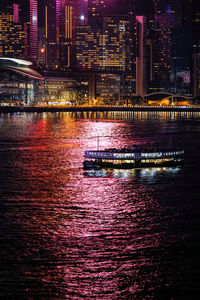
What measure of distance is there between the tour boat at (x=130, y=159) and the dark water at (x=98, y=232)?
113 centimetres

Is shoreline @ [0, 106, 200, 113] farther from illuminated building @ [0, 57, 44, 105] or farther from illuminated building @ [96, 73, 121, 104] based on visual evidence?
illuminated building @ [96, 73, 121, 104]

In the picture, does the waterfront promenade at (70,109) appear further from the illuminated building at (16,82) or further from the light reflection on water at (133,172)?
the light reflection on water at (133,172)

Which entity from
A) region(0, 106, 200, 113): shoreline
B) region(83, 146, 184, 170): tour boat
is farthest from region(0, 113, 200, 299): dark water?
region(0, 106, 200, 113): shoreline

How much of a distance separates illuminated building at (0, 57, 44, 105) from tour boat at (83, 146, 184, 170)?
114 metres

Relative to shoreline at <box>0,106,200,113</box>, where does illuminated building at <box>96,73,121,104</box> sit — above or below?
above

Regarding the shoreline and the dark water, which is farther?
the shoreline

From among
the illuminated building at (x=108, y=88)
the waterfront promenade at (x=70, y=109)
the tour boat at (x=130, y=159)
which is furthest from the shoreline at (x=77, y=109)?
the tour boat at (x=130, y=159)

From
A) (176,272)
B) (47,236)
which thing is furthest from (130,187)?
(176,272)

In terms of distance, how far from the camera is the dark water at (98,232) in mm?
17516

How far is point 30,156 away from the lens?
147ft

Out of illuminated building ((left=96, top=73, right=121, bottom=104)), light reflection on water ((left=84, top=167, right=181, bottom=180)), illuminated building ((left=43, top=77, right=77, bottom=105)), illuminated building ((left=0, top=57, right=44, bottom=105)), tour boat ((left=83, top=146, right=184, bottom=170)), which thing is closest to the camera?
light reflection on water ((left=84, top=167, right=181, bottom=180))

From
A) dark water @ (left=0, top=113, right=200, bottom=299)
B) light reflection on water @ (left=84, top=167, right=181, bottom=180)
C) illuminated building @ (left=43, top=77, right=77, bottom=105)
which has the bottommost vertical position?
dark water @ (left=0, top=113, right=200, bottom=299)

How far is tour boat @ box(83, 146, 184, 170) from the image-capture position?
39.2 meters

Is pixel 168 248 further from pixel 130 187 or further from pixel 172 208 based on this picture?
pixel 130 187
